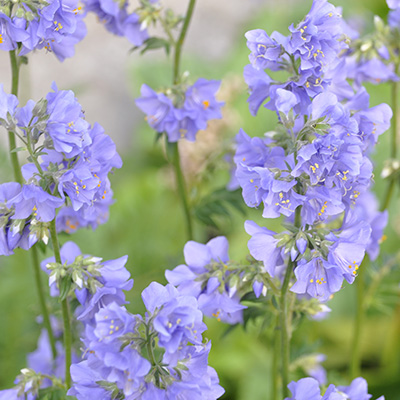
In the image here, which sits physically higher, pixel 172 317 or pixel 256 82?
pixel 256 82

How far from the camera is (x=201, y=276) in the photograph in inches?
73.2

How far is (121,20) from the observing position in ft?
7.64

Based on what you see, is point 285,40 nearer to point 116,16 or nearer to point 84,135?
point 84,135

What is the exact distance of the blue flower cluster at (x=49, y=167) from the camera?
1580mm

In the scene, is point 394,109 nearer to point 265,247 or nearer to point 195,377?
point 265,247

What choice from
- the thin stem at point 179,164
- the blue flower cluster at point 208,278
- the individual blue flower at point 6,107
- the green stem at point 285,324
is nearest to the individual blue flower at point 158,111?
the thin stem at point 179,164

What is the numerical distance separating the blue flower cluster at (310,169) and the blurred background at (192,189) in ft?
1.94

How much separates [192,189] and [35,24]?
46.4 inches

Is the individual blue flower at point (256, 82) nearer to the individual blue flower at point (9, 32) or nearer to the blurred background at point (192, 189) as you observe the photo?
the individual blue flower at point (9, 32)

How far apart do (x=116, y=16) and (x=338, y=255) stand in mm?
1204

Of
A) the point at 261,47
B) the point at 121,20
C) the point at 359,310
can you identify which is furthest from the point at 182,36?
the point at 359,310

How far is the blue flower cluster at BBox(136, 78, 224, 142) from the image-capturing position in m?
2.26

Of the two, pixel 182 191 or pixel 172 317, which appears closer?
pixel 172 317

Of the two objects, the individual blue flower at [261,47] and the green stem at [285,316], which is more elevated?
the individual blue flower at [261,47]
